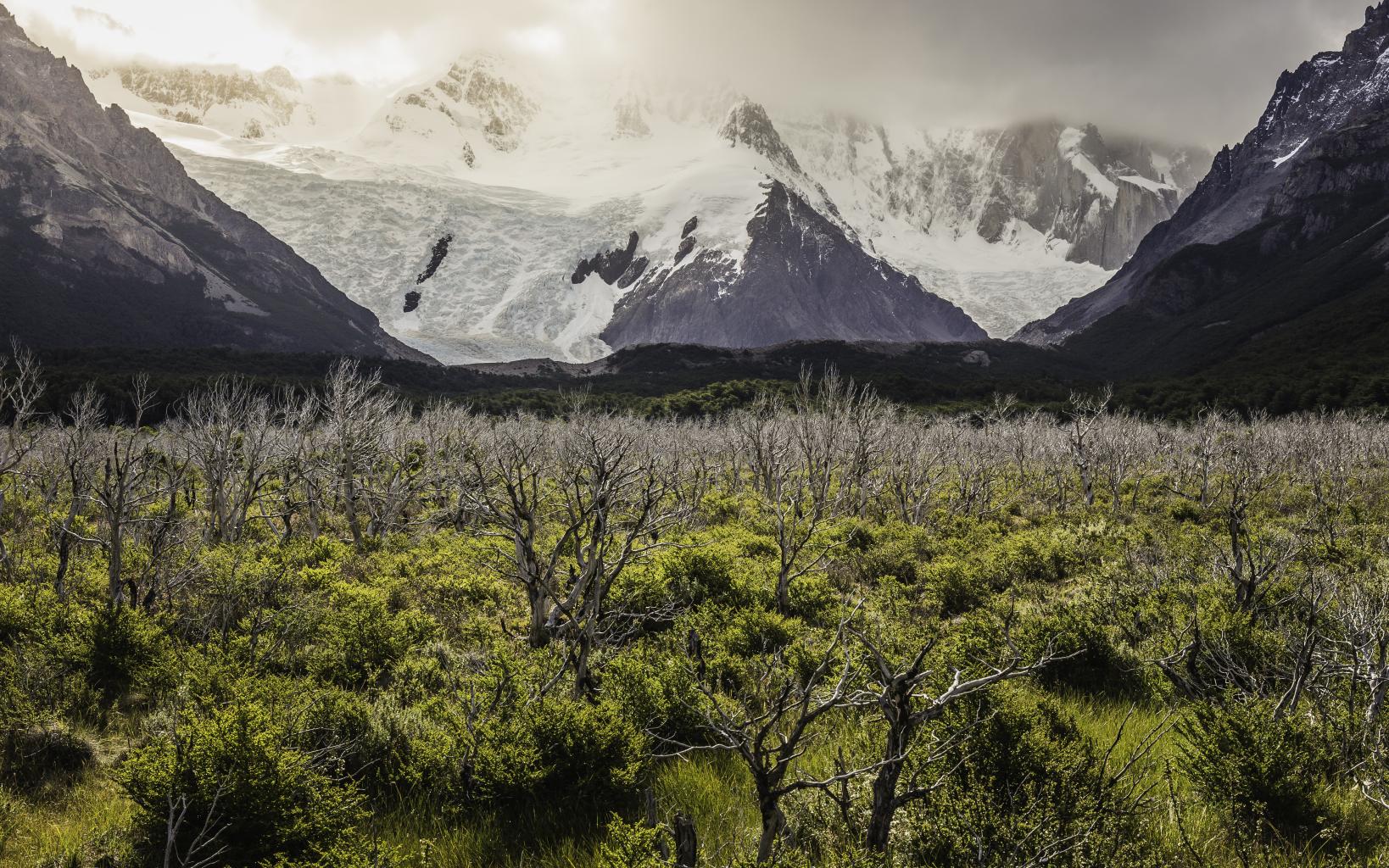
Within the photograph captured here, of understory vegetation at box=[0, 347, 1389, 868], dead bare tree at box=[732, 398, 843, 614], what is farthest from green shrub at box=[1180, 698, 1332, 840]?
dead bare tree at box=[732, 398, 843, 614]

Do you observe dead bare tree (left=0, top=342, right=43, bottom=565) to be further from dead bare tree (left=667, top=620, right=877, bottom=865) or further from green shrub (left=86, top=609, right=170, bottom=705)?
dead bare tree (left=667, top=620, right=877, bottom=865)

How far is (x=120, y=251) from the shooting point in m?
131

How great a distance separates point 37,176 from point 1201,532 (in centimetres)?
19019

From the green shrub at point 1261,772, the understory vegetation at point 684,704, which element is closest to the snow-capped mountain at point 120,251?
the understory vegetation at point 684,704

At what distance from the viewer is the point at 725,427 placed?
61.1 metres

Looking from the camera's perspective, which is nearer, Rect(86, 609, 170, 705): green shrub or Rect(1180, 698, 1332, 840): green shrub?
Rect(1180, 698, 1332, 840): green shrub

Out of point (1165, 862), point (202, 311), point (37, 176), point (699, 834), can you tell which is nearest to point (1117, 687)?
point (1165, 862)

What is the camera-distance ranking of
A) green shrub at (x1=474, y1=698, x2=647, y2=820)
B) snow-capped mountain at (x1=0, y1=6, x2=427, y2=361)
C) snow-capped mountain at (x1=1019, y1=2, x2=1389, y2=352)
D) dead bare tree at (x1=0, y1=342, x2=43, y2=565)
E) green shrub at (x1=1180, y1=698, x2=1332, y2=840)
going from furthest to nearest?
snow-capped mountain at (x1=1019, y1=2, x2=1389, y2=352), snow-capped mountain at (x1=0, y1=6, x2=427, y2=361), dead bare tree at (x1=0, y1=342, x2=43, y2=565), green shrub at (x1=474, y1=698, x2=647, y2=820), green shrub at (x1=1180, y1=698, x2=1332, y2=840)

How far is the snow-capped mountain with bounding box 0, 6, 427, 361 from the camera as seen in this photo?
11150 cm

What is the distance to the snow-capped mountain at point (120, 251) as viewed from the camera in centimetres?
11150

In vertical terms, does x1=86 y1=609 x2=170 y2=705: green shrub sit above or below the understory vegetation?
below

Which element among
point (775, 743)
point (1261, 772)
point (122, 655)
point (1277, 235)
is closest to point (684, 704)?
point (775, 743)

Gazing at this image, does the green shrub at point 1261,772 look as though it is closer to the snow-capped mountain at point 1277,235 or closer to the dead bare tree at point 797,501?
the dead bare tree at point 797,501

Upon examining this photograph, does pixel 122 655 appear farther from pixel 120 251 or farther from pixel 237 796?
pixel 120 251
